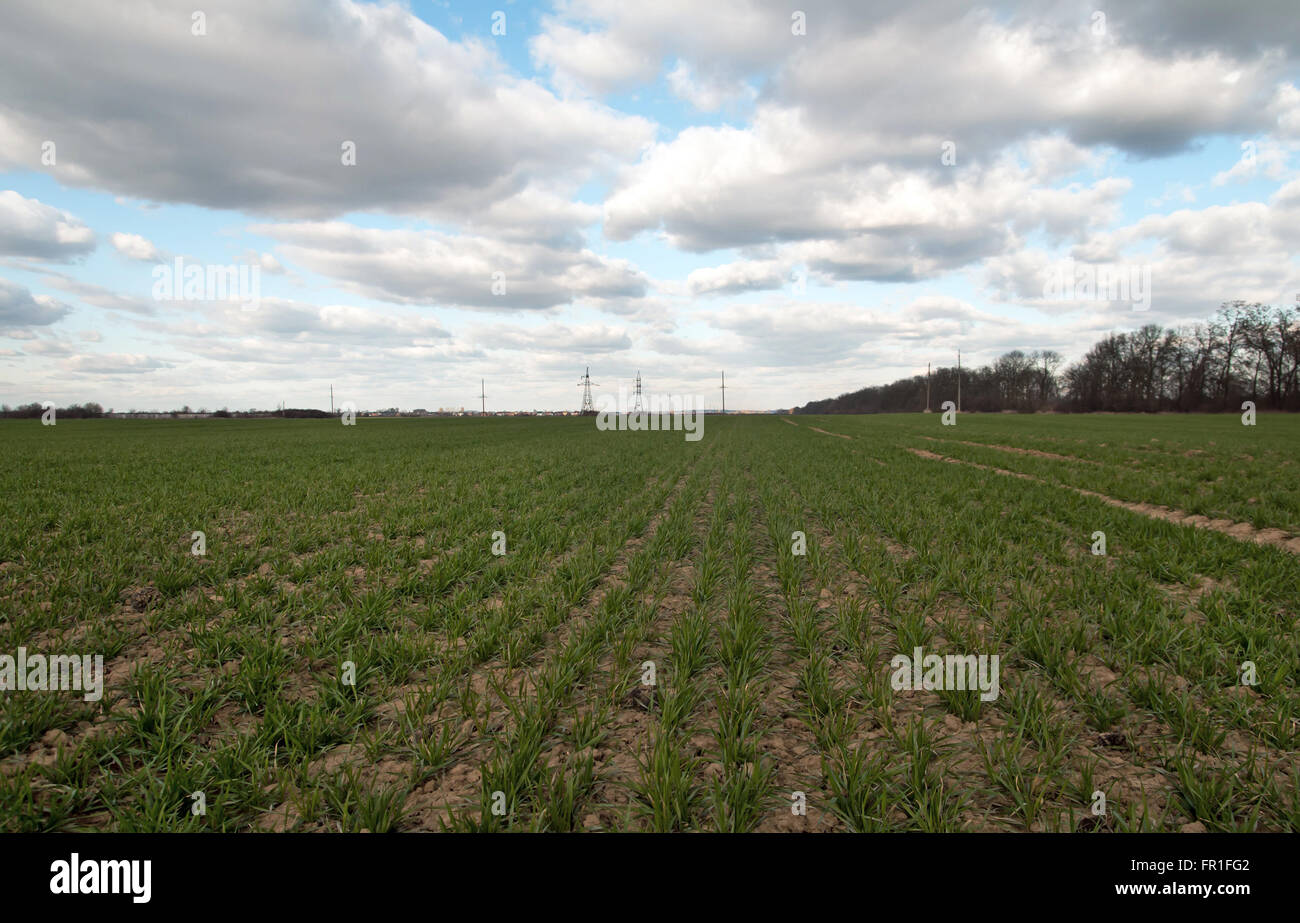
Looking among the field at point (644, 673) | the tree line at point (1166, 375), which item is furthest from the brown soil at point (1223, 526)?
the tree line at point (1166, 375)

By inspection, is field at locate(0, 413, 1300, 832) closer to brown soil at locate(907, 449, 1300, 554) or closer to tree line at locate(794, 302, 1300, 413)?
brown soil at locate(907, 449, 1300, 554)

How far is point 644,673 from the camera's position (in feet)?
14.2

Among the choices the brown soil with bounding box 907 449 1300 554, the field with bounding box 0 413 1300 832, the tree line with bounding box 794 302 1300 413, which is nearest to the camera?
the field with bounding box 0 413 1300 832

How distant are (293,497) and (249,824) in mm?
11209

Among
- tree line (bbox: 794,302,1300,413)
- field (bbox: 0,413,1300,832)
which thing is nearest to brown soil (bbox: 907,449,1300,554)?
field (bbox: 0,413,1300,832)

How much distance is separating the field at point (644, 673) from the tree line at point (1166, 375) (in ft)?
286

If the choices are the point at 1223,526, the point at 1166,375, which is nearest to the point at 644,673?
the point at 1223,526

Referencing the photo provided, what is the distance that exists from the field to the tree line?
8711 centimetres

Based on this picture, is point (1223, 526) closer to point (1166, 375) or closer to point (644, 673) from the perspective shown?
point (644, 673)

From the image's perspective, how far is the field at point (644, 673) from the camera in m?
2.85

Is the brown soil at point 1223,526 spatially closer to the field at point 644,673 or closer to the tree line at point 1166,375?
the field at point 644,673

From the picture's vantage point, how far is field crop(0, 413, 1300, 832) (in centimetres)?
285

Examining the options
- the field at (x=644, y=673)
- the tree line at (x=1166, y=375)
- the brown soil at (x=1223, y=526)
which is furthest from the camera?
the tree line at (x=1166, y=375)
